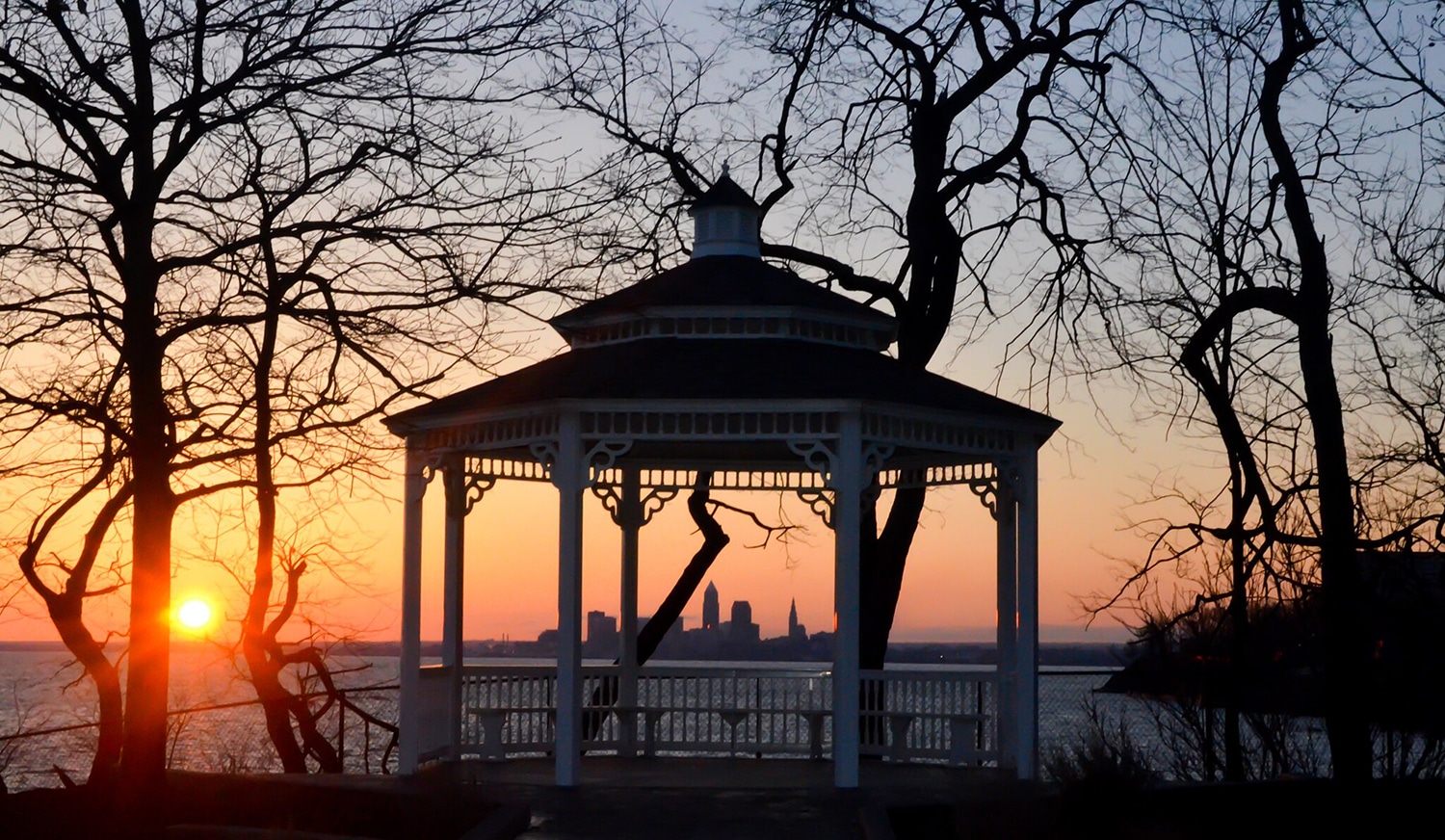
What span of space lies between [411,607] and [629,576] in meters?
3.44

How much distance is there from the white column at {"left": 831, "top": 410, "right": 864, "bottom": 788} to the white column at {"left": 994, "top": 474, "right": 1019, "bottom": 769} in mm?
2341

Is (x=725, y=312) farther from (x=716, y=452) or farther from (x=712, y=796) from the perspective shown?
(x=712, y=796)

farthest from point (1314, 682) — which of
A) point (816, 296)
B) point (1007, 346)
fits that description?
point (816, 296)

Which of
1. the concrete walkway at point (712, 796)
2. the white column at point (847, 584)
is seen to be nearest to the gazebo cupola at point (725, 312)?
the white column at point (847, 584)

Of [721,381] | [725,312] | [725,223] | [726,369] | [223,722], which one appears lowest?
[223,722]

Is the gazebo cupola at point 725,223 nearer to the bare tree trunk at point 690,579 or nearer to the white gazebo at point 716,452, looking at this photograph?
the white gazebo at point 716,452

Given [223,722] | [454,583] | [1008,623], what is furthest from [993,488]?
[223,722]

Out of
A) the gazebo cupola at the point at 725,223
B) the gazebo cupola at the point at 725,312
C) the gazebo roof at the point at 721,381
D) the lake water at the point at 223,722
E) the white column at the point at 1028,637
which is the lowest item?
the lake water at the point at 223,722

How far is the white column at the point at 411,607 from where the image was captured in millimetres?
14773

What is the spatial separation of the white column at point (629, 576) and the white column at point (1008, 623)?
12.6ft

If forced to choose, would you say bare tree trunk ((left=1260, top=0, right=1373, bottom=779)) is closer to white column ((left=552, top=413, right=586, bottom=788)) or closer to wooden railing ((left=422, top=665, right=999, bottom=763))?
wooden railing ((left=422, top=665, right=999, bottom=763))

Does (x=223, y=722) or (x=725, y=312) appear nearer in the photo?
(x=725, y=312)

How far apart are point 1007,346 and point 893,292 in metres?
1.92

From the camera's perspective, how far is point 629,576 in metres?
17.8
